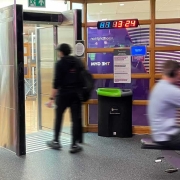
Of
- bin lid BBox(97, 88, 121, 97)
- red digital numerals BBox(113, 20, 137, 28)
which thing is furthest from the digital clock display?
bin lid BBox(97, 88, 121, 97)

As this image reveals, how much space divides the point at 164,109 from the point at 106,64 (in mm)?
3133

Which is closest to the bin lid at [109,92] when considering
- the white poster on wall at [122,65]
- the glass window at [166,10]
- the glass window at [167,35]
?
the white poster on wall at [122,65]

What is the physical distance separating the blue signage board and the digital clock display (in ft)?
1.35

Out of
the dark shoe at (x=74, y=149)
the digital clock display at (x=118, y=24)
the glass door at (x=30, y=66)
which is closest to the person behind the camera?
the dark shoe at (x=74, y=149)

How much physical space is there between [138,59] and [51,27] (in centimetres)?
166

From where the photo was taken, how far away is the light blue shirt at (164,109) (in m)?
3.47

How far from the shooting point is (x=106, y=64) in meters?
6.58

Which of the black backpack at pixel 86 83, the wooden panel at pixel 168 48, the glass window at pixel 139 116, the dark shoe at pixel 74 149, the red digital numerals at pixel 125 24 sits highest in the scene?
the red digital numerals at pixel 125 24

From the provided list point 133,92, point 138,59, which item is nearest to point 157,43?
point 138,59

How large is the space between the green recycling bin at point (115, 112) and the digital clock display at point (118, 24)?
109cm

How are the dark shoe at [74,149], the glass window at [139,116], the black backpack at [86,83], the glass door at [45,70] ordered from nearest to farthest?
the black backpack at [86,83] → the dark shoe at [74,149] → the glass window at [139,116] → the glass door at [45,70]

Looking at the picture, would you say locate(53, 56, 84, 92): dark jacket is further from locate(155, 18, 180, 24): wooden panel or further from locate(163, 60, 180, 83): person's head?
locate(155, 18, 180, 24): wooden panel

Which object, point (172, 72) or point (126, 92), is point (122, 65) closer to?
point (126, 92)

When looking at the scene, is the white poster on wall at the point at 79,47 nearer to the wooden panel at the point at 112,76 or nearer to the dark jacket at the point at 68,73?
the wooden panel at the point at 112,76
